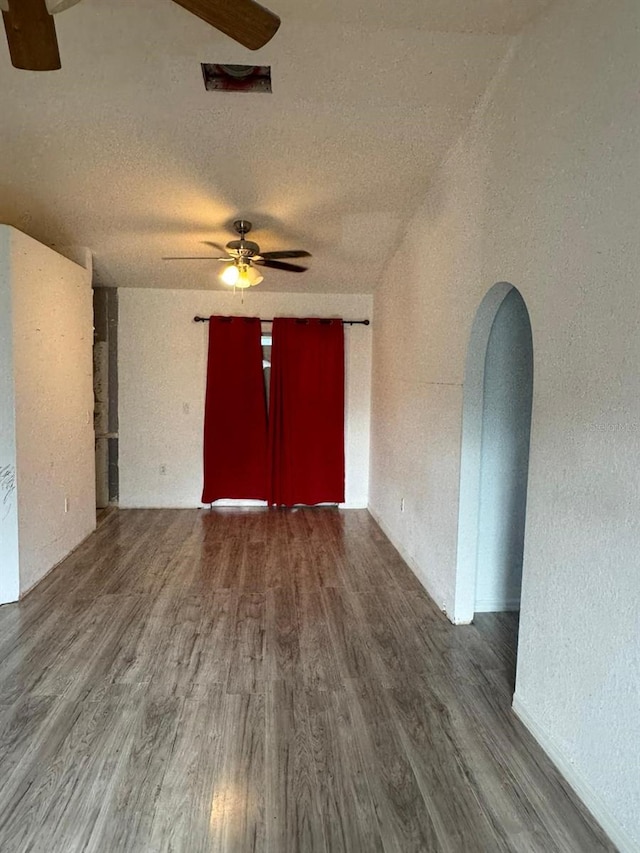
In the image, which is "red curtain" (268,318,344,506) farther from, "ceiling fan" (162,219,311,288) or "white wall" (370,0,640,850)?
"white wall" (370,0,640,850)

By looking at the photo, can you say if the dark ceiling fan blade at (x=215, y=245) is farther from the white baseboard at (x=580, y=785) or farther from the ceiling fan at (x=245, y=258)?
the white baseboard at (x=580, y=785)

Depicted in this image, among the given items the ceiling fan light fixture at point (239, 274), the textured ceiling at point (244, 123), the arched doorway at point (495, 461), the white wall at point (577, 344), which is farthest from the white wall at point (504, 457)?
the ceiling fan light fixture at point (239, 274)

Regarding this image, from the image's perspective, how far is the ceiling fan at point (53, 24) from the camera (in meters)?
1.50

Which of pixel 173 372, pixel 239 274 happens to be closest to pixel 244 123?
pixel 239 274

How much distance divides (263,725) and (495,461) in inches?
70.7

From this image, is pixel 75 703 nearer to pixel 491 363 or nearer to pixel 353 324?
pixel 491 363

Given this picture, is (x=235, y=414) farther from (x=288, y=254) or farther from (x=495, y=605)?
(x=495, y=605)

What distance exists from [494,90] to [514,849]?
115 inches

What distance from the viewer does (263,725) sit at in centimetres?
206

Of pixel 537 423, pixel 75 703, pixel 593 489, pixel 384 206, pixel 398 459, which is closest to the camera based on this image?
pixel 593 489

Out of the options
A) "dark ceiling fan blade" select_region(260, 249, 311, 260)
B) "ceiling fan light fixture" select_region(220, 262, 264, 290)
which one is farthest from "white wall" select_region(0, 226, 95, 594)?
"dark ceiling fan blade" select_region(260, 249, 311, 260)

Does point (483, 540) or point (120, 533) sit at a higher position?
point (483, 540)

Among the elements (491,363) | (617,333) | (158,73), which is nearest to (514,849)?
(617,333)

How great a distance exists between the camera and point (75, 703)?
85.6 inches
